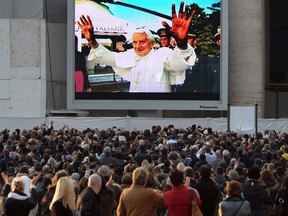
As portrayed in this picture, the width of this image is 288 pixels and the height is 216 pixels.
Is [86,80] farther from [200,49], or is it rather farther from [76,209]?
[76,209]

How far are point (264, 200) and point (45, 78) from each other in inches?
1337

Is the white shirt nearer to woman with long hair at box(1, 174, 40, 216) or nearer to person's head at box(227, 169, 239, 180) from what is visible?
person's head at box(227, 169, 239, 180)

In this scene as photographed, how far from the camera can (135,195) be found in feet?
40.5

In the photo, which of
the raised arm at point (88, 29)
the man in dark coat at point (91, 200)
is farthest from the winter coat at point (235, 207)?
the raised arm at point (88, 29)

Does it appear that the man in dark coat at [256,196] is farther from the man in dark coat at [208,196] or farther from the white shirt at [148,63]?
the white shirt at [148,63]

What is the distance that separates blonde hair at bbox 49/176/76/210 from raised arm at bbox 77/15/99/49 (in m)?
34.8

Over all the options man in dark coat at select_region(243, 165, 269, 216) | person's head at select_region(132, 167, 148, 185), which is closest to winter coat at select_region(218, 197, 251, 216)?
person's head at select_region(132, 167, 148, 185)

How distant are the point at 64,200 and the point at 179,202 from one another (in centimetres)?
143

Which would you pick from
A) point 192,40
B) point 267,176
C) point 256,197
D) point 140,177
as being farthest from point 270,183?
point 192,40

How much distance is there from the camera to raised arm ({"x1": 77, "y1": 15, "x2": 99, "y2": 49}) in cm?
4703

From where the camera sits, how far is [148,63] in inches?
1866

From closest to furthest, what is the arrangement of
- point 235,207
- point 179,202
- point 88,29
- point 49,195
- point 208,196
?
point 179,202 → point 235,207 → point 208,196 → point 49,195 → point 88,29

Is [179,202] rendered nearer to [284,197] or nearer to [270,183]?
[284,197]

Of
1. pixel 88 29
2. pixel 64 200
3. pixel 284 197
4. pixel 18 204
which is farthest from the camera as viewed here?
pixel 88 29
